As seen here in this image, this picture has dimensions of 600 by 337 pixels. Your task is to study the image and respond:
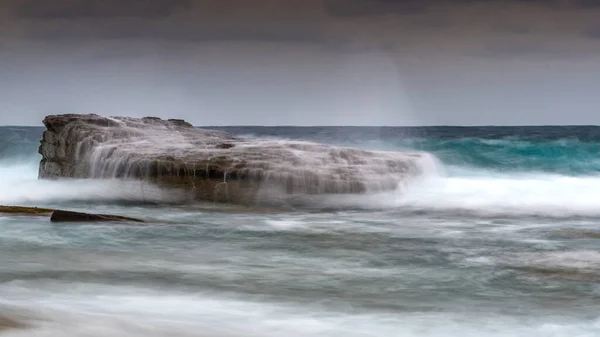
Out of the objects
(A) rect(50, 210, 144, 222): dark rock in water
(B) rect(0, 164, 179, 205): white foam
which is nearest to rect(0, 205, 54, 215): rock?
(A) rect(50, 210, 144, 222): dark rock in water

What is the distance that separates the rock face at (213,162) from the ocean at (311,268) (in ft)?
1.09

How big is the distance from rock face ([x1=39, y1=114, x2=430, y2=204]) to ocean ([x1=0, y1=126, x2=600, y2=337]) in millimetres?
333

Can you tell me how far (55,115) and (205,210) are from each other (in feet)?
17.3

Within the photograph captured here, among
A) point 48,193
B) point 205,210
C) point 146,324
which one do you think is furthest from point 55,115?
point 146,324

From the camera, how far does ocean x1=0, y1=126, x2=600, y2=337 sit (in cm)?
695

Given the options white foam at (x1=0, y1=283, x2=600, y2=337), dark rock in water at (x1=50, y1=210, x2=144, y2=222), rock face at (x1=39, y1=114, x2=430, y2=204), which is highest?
rock face at (x1=39, y1=114, x2=430, y2=204)

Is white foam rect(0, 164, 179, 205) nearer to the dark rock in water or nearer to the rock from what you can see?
the rock

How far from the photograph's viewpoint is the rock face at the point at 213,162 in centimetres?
1541

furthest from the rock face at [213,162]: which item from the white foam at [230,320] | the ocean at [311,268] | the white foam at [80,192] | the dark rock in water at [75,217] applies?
the white foam at [230,320]

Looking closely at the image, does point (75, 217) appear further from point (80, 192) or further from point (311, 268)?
point (80, 192)

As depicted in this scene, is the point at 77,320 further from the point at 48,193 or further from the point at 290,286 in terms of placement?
the point at 48,193

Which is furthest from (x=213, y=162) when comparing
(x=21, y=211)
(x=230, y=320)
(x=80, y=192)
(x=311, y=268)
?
(x=230, y=320)

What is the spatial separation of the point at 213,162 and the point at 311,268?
653 centimetres

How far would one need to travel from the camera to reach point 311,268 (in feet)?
30.6
